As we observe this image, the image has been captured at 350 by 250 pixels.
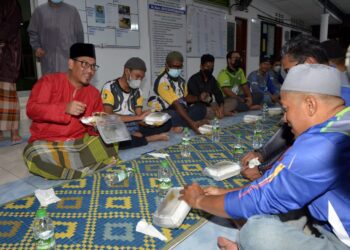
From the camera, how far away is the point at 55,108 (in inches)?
82.5

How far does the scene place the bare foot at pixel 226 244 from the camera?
1271 millimetres

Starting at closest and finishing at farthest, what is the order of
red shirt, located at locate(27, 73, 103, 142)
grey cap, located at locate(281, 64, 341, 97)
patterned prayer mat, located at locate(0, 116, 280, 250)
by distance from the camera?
grey cap, located at locate(281, 64, 341, 97)
patterned prayer mat, located at locate(0, 116, 280, 250)
red shirt, located at locate(27, 73, 103, 142)

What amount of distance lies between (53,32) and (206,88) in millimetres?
2135

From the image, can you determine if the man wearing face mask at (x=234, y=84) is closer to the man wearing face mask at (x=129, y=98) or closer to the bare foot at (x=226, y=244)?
the man wearing face mask at (x=129, y=98)

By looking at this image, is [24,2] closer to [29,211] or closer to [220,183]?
[29,211]

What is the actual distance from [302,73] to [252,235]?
611 millimetres

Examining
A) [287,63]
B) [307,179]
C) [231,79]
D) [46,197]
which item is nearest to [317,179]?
[307,179]

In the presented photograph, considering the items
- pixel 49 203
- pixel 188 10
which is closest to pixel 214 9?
pixel 188 10

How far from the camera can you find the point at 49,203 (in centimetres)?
175

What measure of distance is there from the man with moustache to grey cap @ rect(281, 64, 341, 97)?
1.52 metres

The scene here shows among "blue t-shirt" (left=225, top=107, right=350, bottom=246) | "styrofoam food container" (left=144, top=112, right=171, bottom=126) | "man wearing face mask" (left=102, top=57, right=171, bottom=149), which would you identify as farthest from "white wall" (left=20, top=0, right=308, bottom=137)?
"blue t-shirt" (left=225, top=107, right=350, bottom=246)

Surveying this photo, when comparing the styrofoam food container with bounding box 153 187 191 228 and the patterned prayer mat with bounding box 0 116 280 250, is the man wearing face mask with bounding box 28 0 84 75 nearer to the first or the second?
the patterned prayer mat with bounding box 0 116 280 250

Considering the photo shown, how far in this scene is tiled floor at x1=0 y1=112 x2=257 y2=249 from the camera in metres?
1.53

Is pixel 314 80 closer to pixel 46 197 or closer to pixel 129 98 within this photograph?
pixel 46 197
